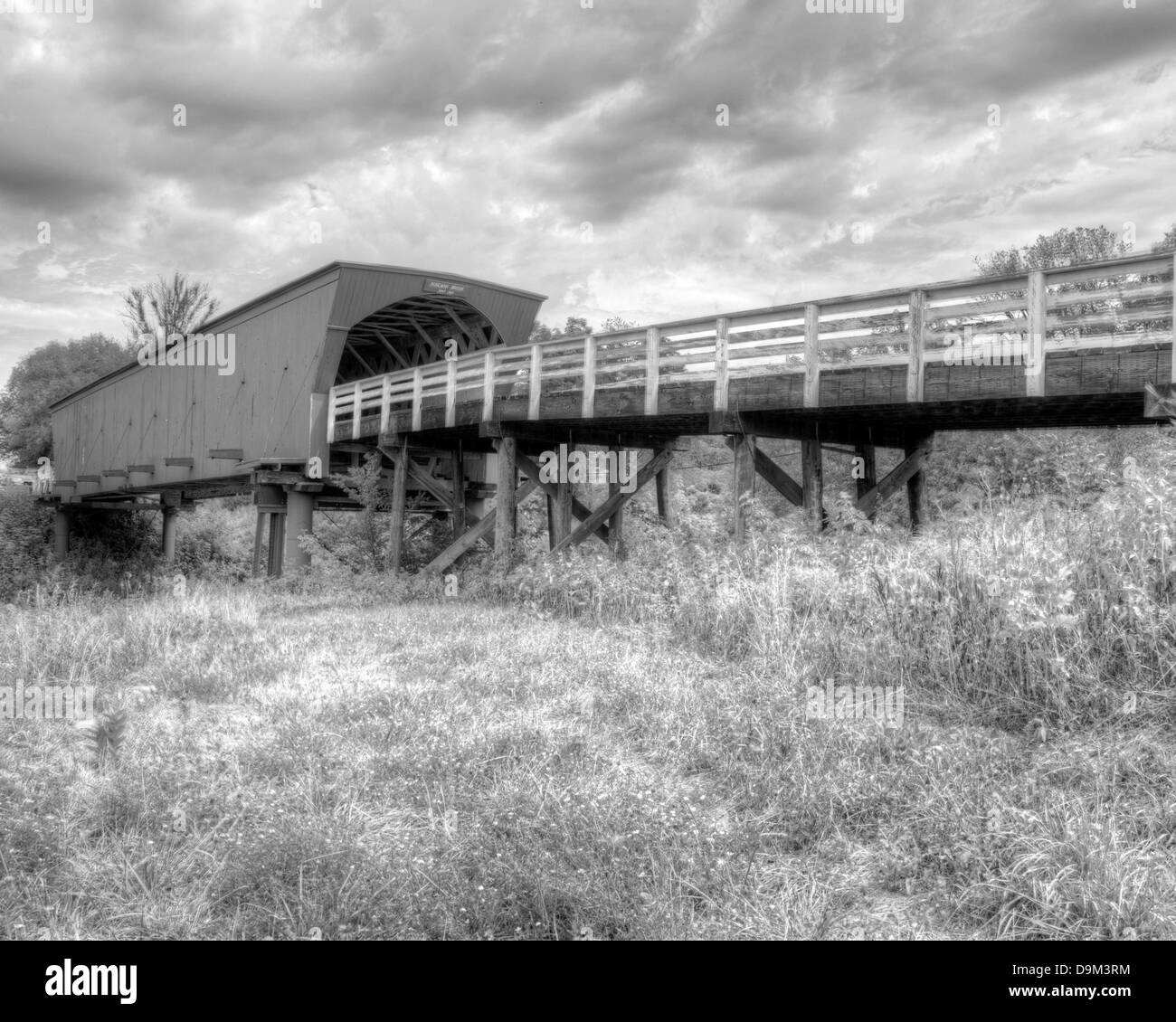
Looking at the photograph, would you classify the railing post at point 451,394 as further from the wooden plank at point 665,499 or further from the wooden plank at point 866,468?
the wooden plank at point 866,468

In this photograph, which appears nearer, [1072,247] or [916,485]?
[916,485]

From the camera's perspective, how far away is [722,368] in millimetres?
11562

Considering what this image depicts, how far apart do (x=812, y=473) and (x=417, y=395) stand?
8.19 meters

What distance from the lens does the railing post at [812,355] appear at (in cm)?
1059

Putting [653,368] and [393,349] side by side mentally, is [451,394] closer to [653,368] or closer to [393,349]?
[653,368]

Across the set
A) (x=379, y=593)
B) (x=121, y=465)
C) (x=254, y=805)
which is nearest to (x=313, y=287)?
(x=379, y=593)

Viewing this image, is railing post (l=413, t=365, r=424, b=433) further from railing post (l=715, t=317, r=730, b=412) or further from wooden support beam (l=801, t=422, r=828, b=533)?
wooden support beam (l=801, t=422, r=828, b=533)

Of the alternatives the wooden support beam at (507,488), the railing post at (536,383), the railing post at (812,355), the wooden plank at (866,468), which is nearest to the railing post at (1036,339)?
the railing post at (812,355)

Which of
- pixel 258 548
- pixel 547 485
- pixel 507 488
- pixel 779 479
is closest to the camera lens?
pixel 779 479

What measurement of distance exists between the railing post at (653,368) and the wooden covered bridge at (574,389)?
4cm

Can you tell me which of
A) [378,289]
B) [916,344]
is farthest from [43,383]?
[916,344]

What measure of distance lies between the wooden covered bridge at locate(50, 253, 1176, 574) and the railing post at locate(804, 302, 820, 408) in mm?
23

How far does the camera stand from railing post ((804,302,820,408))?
10594mm

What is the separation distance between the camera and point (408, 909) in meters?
3.24
